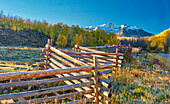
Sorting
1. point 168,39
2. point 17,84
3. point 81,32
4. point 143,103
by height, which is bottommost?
point 143,103

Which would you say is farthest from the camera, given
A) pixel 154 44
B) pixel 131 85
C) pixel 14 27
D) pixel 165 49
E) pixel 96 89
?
pixel 14 27

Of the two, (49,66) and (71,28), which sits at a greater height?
(71,28)

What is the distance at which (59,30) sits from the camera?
63.9 meters

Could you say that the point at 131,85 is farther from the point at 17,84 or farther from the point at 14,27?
the point at 14,27

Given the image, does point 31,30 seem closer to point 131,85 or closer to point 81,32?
point 81,32

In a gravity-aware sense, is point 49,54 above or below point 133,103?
above

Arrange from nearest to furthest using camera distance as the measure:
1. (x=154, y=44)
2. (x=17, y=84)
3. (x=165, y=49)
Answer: (x=17, y=84)
(x=165, y=49)
(x=154, y=44)

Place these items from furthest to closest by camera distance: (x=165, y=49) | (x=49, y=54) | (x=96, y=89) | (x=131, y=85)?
(x=165, y=49)
(x=49, y=54)
(x=131, y=85)
(x=96, y=89)

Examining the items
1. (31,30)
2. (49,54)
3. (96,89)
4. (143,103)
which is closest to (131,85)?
(143,103)

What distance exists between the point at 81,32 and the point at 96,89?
63579 millimetres

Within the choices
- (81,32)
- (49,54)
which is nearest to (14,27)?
(81,32)

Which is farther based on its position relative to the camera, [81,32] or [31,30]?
[31,30]

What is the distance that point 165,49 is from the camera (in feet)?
140

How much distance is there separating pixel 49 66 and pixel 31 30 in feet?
240
